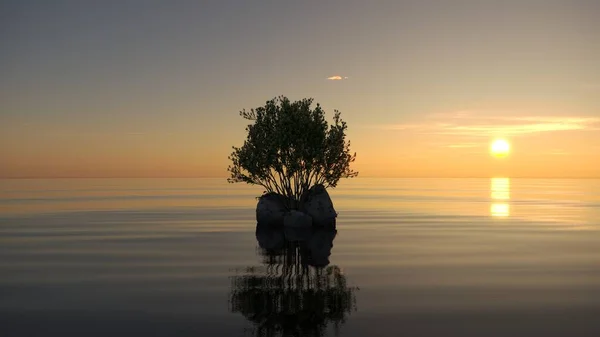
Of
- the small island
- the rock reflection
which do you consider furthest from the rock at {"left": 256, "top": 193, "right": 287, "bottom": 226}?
the rock reflection

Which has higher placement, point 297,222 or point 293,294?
point 297,222

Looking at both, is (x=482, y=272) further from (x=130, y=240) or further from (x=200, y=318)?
(x=130, y=240)

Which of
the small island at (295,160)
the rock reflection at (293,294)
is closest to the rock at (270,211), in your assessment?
the small island at (295,160)

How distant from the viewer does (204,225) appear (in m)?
54.6

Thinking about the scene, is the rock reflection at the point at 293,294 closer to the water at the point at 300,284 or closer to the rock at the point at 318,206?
the water at the point at 300,284

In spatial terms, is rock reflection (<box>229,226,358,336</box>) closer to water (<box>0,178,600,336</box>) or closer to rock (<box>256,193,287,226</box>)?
water (<box>0,178,600,336</box>)

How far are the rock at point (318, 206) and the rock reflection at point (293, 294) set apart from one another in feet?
59.0

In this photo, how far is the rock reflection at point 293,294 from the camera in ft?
55.5

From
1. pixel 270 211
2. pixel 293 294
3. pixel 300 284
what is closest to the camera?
pixel 293 294

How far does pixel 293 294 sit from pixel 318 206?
33.4m

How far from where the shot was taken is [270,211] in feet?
183

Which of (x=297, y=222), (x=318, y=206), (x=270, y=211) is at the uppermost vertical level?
(x=318, y=206)

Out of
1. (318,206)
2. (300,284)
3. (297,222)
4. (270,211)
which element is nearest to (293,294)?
(300,284)

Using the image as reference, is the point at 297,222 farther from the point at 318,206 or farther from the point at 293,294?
the point at 293,294
